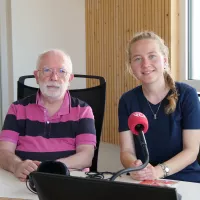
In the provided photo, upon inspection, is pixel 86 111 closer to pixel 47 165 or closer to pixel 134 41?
pixel 134 41

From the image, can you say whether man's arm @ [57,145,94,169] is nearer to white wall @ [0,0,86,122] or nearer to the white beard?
the white beard

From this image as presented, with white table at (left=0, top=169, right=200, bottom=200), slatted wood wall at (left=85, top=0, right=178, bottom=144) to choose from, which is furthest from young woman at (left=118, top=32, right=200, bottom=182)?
slatted wood wall at (left=85, top=0, right=178, bottom=144)

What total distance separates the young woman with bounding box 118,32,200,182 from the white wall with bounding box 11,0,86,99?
Result: 242 centimetres

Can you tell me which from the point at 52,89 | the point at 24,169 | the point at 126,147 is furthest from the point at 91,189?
the point at 52,89

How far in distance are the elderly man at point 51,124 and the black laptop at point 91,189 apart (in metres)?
1.00

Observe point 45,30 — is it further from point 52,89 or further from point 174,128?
point 174,128

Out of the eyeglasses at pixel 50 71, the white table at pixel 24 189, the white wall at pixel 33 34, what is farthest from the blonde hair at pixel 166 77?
the white wall at pixel 33 34

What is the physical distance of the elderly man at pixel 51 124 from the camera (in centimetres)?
189

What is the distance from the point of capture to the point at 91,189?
737 mm

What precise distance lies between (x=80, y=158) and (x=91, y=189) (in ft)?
3.62

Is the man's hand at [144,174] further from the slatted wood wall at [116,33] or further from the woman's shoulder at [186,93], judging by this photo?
the slatted wood wall at [116,33]

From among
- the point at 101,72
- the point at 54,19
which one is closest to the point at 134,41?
the point at 101,72

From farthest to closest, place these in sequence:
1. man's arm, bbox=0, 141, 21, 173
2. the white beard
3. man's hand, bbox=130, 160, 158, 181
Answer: the white beard → man's arm, bbox=0, 141, 21, 173 → man's hand, bbox=130, 160, 158, 181

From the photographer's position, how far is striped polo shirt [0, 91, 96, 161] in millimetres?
1899
